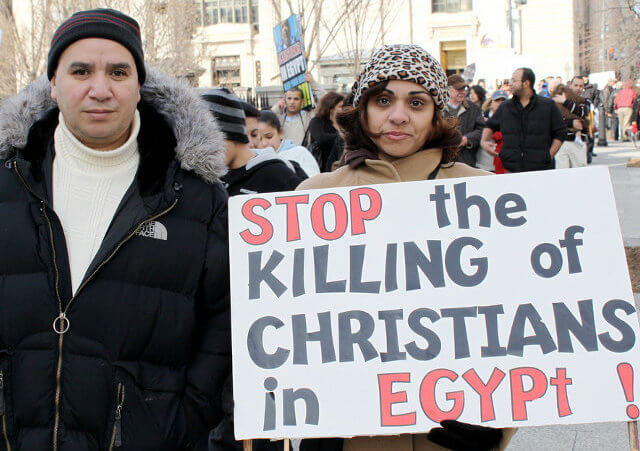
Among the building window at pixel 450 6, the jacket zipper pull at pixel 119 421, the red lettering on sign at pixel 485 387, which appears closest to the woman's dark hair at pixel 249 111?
the jacket zipper pull at pixel 119 421

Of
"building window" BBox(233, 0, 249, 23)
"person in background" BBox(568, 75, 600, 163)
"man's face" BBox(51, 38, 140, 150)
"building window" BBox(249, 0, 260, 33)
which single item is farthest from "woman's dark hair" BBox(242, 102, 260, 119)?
"building window" BBox(233, 0, 249, 23)

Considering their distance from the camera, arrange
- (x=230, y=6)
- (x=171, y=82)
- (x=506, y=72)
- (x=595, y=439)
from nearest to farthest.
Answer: (x=171, y=82) < (x=595, y=439) < (x=506, y=72) < (x=230, y=6)

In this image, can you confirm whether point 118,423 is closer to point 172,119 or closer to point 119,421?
point 119,421

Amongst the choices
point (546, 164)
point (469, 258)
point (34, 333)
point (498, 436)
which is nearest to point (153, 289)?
point (34, 333)

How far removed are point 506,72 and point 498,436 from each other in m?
22.6

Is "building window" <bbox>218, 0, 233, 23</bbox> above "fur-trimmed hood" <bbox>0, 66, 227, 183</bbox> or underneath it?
above

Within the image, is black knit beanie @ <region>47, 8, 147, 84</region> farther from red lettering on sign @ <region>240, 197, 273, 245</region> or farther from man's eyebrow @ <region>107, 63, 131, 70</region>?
red lettering on sign @ <region>240, 197, 273, 245</region>

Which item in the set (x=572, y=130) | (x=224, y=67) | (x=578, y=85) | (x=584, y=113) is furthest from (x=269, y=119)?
(x=224, y=67)

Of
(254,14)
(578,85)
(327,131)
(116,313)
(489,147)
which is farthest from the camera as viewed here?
(254,14)

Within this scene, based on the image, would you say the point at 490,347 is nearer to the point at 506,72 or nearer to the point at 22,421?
the point at 22,421

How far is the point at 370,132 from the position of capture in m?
2.36

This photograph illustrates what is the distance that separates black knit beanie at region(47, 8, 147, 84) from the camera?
6.93ft

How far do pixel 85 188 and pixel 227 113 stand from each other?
6.98 feet

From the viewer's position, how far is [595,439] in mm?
4234
